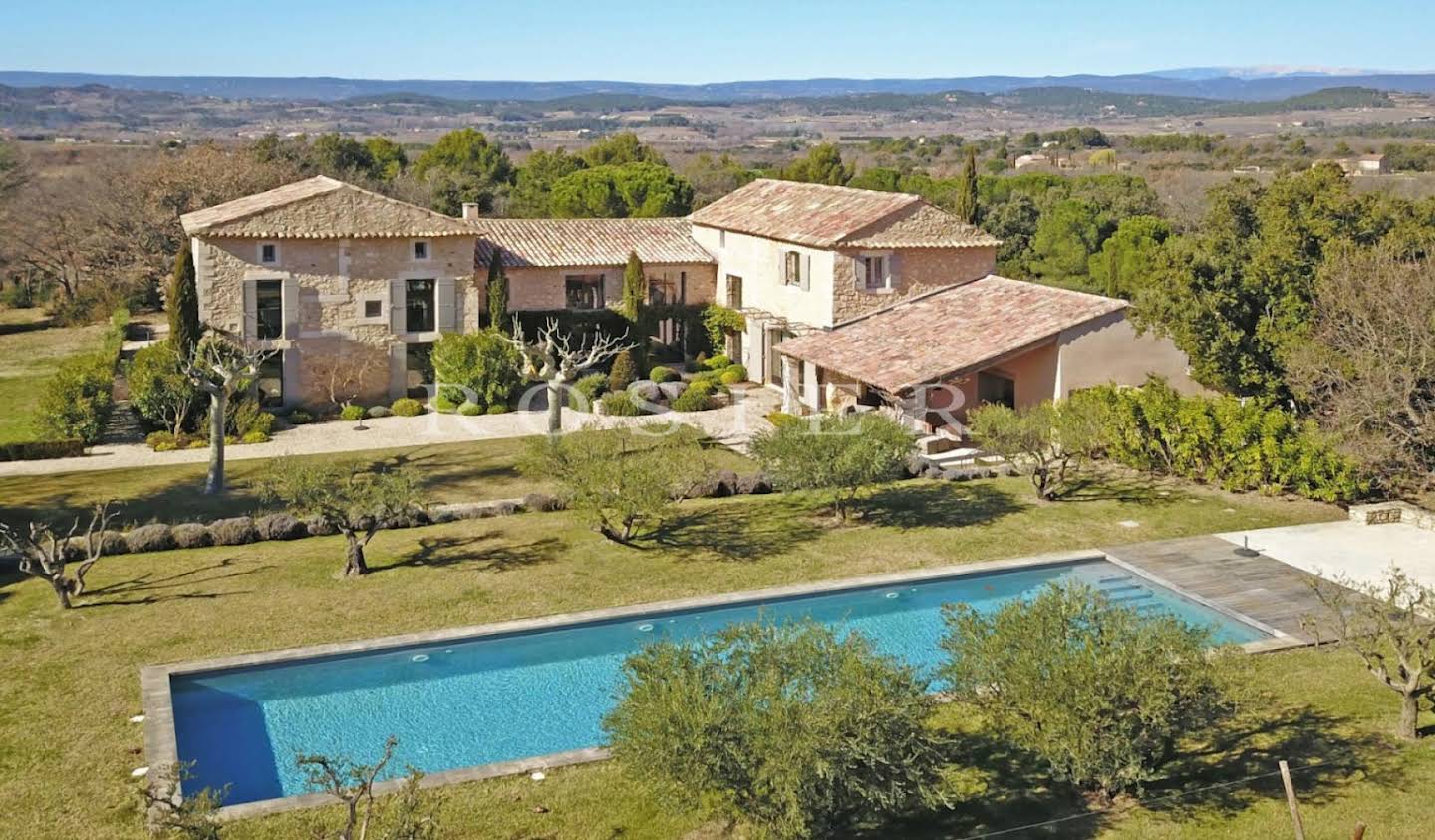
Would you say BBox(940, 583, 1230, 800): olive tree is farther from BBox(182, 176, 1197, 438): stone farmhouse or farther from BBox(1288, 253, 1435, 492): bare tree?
BBox(182, 176, 1197, 438): stone farmhouse

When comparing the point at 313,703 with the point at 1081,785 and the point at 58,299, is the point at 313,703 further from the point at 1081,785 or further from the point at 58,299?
the point at 58,299

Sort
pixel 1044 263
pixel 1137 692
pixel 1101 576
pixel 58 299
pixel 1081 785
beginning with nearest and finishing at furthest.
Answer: pixel 1137 692 < pixel 1081 785 < pixel 1101 576 < pixel 58 299 < pixel 1044 263

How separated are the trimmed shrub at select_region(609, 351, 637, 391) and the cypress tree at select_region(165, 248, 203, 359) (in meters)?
10.4

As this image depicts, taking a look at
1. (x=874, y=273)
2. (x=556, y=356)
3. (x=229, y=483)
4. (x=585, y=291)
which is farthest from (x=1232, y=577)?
(x=585, y=291)

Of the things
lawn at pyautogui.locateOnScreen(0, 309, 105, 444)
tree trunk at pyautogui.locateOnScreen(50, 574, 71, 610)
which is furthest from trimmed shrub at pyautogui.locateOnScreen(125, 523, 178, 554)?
lawn at pyautogui.locateOnScreen(0, 309, 105, 444)

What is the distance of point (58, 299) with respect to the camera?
165 feet

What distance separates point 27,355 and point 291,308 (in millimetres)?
13266

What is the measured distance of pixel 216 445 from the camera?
26312 mm

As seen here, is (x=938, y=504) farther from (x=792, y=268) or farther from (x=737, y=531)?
(x=792, y=268)

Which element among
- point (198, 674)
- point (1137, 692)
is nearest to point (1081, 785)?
point (1137, 692)

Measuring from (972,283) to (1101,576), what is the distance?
14.4m

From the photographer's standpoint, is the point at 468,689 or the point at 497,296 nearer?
the point at 468,689

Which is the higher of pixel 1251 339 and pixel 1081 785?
pixel 1251 339

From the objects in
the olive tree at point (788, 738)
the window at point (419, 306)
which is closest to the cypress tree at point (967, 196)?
the window at point (419, 306)
